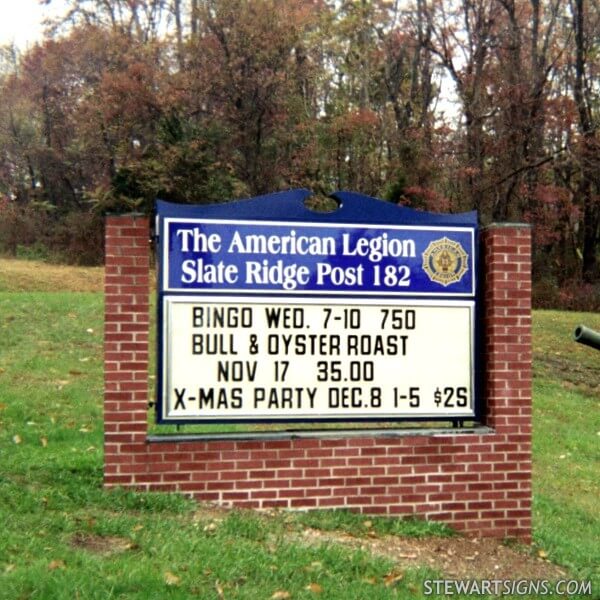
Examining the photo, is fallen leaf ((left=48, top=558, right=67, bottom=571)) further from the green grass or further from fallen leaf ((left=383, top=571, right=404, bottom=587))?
the green grass

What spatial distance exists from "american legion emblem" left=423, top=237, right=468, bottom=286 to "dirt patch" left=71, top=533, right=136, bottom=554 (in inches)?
118

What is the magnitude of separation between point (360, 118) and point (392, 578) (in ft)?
88.7

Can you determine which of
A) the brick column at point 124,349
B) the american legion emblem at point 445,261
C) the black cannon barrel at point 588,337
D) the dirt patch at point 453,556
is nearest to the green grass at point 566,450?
the dirt patch at point 453,556

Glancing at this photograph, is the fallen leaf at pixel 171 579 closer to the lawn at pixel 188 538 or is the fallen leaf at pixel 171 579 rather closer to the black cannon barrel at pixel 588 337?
the lawn at pixel 188 538

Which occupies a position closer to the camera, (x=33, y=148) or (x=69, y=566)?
(x=69, y=566)

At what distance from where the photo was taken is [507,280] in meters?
6.28

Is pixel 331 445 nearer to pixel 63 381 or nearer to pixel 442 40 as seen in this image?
pixel 63 381

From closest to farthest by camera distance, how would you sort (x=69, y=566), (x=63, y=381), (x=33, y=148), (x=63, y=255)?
1. (x=69, y=566)
2. (x=63, y=381)
3. (x=63, y=255)
4. (x=33, y=148)

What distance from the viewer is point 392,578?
15.9 ft

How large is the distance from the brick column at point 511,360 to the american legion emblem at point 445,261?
233mm

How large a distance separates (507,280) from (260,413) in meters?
2.14

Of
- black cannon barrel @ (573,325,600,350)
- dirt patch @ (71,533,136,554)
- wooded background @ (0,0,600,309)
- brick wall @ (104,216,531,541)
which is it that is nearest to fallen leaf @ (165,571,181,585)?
dirt patch @ (71,533,136,554)

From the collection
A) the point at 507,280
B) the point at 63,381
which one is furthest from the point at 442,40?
the point at 507,280

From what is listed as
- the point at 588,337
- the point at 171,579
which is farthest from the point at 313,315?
the point at 588,337
